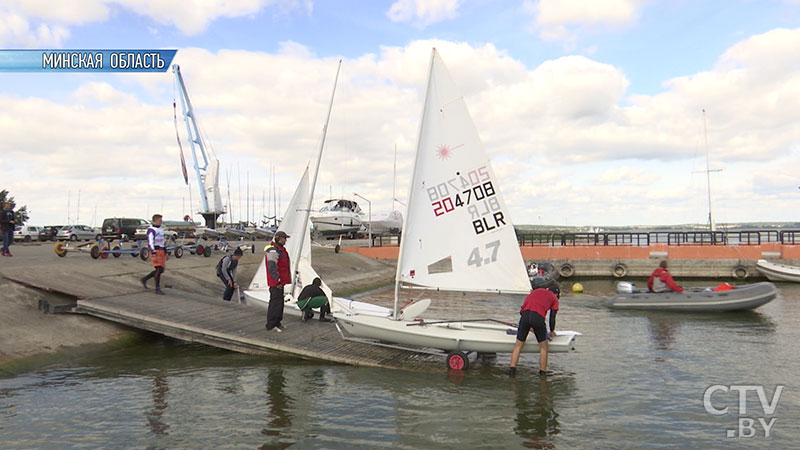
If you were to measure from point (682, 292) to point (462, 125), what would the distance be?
584 inches

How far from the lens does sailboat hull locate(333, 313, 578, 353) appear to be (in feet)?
38.3

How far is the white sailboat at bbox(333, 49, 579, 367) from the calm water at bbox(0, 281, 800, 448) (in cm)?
108

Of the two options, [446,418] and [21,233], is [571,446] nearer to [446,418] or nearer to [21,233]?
[446,418]

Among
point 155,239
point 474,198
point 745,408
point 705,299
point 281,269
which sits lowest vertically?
point 745,408

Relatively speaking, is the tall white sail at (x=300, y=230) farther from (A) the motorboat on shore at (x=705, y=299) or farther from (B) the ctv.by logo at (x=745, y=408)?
(A) the motorboat on shore at (x=705, y=299)

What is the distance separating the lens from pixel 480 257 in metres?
12.1

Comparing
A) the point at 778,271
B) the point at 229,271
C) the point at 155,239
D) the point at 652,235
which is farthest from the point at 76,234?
the point at 778,271

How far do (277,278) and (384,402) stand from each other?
458 cm

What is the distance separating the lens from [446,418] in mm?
9062

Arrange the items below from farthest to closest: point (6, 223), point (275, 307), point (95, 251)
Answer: point (95, 251)
point (6, 223)
point (275, 307)

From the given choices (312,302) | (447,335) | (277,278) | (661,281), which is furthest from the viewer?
(661,281)

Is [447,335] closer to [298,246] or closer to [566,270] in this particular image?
[298,246]

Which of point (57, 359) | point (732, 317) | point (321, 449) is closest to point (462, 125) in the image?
point (321, 449)

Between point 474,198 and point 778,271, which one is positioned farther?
point 778,271
